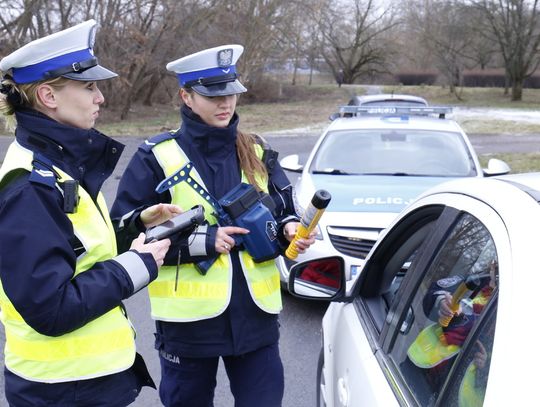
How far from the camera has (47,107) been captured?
185 centimetres

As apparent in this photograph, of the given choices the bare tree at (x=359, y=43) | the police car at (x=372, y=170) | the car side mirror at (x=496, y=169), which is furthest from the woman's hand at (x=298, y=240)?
the bare tree at (x=359, y=43)

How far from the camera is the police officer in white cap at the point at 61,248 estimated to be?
1.65 m

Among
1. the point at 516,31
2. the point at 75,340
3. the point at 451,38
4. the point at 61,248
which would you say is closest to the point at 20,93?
the point at 61,248

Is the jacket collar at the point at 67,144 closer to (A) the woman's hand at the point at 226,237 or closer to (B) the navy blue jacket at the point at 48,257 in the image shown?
(B) the navy blue jacket at the point at 48,257

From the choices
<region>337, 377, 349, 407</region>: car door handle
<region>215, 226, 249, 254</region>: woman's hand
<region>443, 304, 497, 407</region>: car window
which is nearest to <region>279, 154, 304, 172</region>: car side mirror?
<region>215, 226, 249, 254</region>: woman's hand

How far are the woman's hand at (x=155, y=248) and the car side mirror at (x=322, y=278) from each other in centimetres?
60

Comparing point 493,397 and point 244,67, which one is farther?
point 244,67

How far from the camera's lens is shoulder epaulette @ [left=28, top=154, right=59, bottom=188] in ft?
5.56

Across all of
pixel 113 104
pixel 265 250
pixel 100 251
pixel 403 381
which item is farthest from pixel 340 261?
pixel 113 104

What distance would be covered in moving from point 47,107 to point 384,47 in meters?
53.3

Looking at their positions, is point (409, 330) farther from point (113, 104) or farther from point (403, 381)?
point (113, 104)

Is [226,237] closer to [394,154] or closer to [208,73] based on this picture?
[208,73]

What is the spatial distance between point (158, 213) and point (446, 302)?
3.66 ft

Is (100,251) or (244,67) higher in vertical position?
(100,251)
